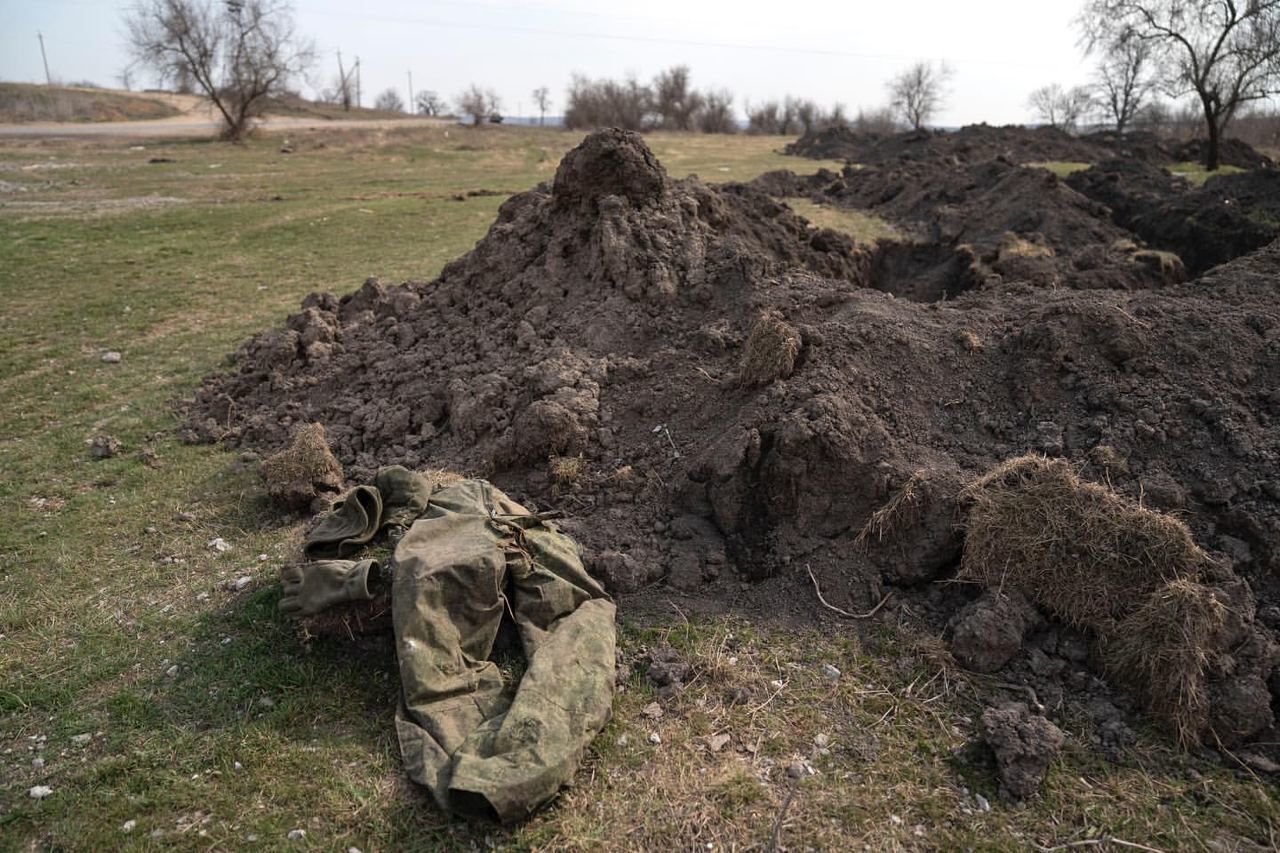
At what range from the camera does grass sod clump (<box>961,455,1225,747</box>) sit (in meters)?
3.09

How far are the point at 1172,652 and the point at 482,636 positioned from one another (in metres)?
2.94

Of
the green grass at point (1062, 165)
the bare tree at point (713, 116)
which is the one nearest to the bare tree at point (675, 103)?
the bare tree at point (713, 116)

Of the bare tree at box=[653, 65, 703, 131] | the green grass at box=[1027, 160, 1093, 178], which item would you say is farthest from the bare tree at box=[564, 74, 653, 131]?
the green grass at box=[1027, 160, 1093, 178]

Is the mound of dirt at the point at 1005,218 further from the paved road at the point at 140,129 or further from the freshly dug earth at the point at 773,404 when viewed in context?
the paved road at the point at 140,129

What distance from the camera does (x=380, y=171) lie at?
2470 centimetres

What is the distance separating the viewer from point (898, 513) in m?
3.89

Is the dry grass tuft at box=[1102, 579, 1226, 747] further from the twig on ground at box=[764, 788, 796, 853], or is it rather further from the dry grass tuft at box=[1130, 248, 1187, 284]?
the dry grass tuft at box=[1130, 248, 1187, 284]

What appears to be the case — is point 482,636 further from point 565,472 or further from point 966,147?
point 966,147

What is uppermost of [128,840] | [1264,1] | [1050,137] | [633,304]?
[1264,1]

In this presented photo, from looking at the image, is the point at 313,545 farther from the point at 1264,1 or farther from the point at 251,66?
the point at 251,66

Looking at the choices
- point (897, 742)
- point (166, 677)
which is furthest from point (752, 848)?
point (166, 677)

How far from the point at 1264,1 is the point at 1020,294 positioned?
774 inches

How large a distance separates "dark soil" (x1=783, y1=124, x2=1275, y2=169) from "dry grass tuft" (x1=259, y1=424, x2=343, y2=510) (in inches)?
705

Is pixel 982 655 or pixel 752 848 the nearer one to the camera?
pixel 752 848
